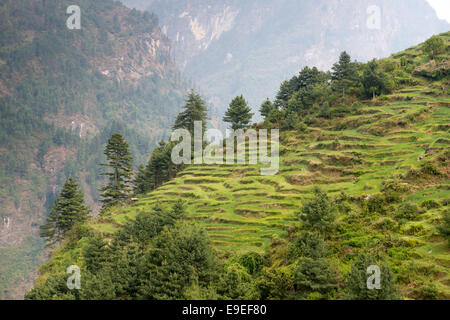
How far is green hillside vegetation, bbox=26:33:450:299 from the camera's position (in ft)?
83.4

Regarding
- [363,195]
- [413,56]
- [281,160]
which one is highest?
[413,56]

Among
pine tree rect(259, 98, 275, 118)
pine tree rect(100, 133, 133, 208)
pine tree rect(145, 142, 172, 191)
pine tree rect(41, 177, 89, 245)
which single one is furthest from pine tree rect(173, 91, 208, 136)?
pine tree rect(41, 177, 89, 245)

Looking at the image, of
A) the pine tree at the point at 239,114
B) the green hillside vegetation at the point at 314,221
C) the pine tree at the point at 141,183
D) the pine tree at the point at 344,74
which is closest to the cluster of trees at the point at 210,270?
the green hillside vegetation at the point at 314,221

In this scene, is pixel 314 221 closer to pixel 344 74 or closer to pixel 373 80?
pixel 373 80

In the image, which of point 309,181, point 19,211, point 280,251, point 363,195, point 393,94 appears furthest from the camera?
point 19,211

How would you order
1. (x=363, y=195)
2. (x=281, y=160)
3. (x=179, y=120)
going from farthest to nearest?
(x=179, y=120)
(x=281, y=160)
(x=363, y=195)

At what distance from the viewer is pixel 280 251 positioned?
32219 millimetres

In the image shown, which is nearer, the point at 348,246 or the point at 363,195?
the point at 348,246

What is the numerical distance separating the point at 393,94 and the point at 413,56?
749 inches

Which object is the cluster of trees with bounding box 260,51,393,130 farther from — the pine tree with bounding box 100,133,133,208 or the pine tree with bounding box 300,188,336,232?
the pine tree with bounding box 300,188,336,232

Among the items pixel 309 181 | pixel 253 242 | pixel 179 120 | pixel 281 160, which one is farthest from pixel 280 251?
pixel 179 120

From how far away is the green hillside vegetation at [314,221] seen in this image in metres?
25.4

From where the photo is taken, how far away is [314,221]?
101 feet
